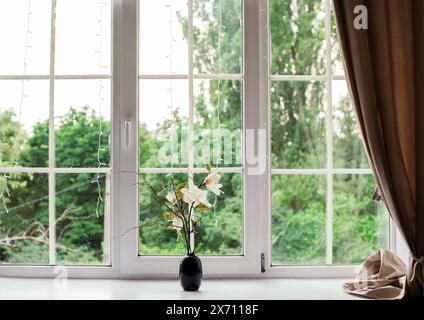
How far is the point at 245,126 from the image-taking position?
213 cm

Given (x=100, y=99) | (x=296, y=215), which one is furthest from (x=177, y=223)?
(x=100, y=99)

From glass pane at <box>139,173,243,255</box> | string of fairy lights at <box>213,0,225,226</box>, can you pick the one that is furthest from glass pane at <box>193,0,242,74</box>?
glass pane at <box>139,173,243,255</box>

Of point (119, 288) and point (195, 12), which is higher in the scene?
point (195, 12)

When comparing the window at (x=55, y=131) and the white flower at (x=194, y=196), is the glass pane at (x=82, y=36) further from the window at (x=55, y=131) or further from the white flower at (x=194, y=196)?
the white flower at (x=194, y=196)

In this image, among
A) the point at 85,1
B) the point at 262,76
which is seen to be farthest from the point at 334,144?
the point at 85,1

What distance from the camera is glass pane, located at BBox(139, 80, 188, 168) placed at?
84.8 inches

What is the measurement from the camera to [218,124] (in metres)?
2.15

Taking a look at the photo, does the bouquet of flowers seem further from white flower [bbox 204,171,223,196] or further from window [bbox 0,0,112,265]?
window [bbox 0,0,112,265]

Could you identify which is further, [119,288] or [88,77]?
[88,77]

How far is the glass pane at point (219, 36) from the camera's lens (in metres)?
2.16

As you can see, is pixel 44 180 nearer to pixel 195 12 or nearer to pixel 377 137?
pixel 195 12

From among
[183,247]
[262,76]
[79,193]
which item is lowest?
[183,247]

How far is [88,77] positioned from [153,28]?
35 cm

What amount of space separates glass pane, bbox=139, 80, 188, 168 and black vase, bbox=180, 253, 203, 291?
422mm
